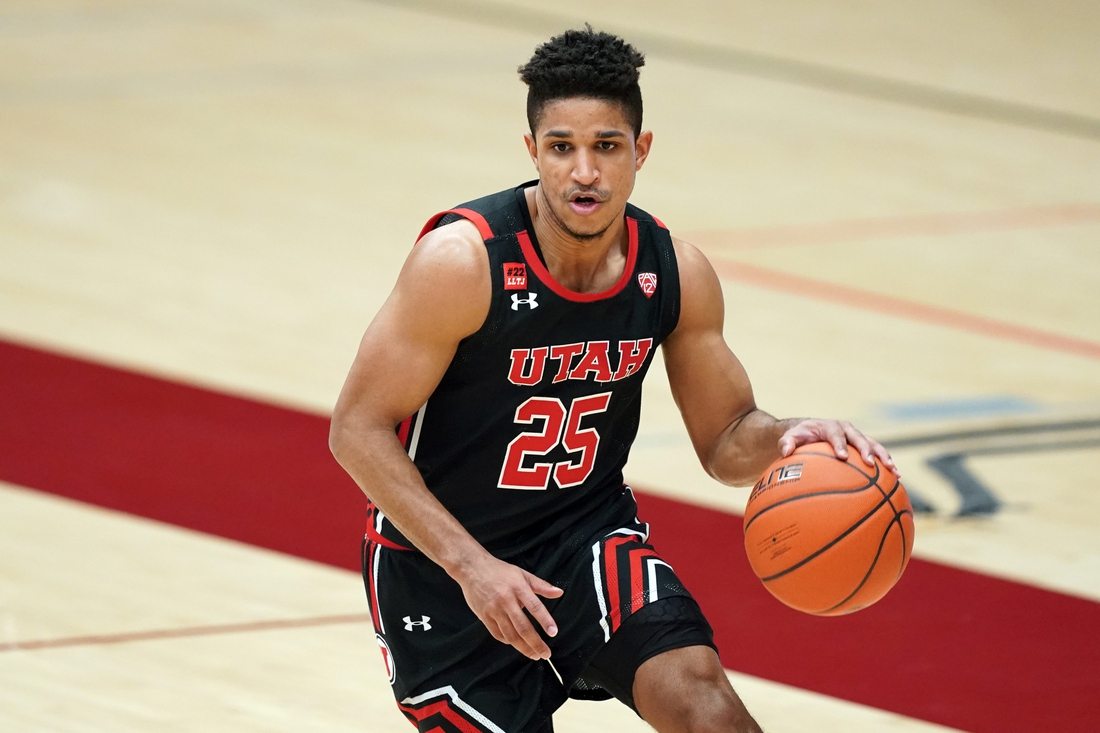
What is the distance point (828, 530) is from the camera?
11.6 ft

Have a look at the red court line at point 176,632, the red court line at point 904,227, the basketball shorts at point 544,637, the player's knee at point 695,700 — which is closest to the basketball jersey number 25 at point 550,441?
the basketball shorts at point 544,637

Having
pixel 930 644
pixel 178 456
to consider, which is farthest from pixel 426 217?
pixel 930 644

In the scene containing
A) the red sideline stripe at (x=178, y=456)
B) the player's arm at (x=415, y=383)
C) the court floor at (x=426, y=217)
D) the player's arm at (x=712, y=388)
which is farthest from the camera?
the red sideline stripe at (x=178, y=456)

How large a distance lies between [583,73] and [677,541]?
8.45 ft

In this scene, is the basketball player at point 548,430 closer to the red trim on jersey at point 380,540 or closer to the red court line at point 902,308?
the red trim on jersey at point 380,540

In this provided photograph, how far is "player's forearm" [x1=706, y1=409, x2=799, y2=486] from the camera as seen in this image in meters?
3.70

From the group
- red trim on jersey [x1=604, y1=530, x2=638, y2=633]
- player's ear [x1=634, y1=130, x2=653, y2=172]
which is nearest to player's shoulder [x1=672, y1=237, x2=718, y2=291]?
player's ear [x1=634, y1=130, x2=653, y2=172]

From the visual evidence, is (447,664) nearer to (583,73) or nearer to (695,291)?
(695,291)

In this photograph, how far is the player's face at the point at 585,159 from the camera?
3.44 meters

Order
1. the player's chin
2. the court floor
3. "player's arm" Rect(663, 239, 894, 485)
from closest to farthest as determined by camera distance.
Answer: the player's chin
"player's arm" Rect(663, 239, 894, 485)
the court floor

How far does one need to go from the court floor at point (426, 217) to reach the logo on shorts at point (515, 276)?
1560 mm

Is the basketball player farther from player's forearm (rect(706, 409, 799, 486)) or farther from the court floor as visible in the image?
the court floor

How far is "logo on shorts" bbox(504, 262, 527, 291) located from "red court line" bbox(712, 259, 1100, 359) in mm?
4633

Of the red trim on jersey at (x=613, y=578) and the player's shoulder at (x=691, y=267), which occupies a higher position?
the player's shoulder at (x=691, y=267)
